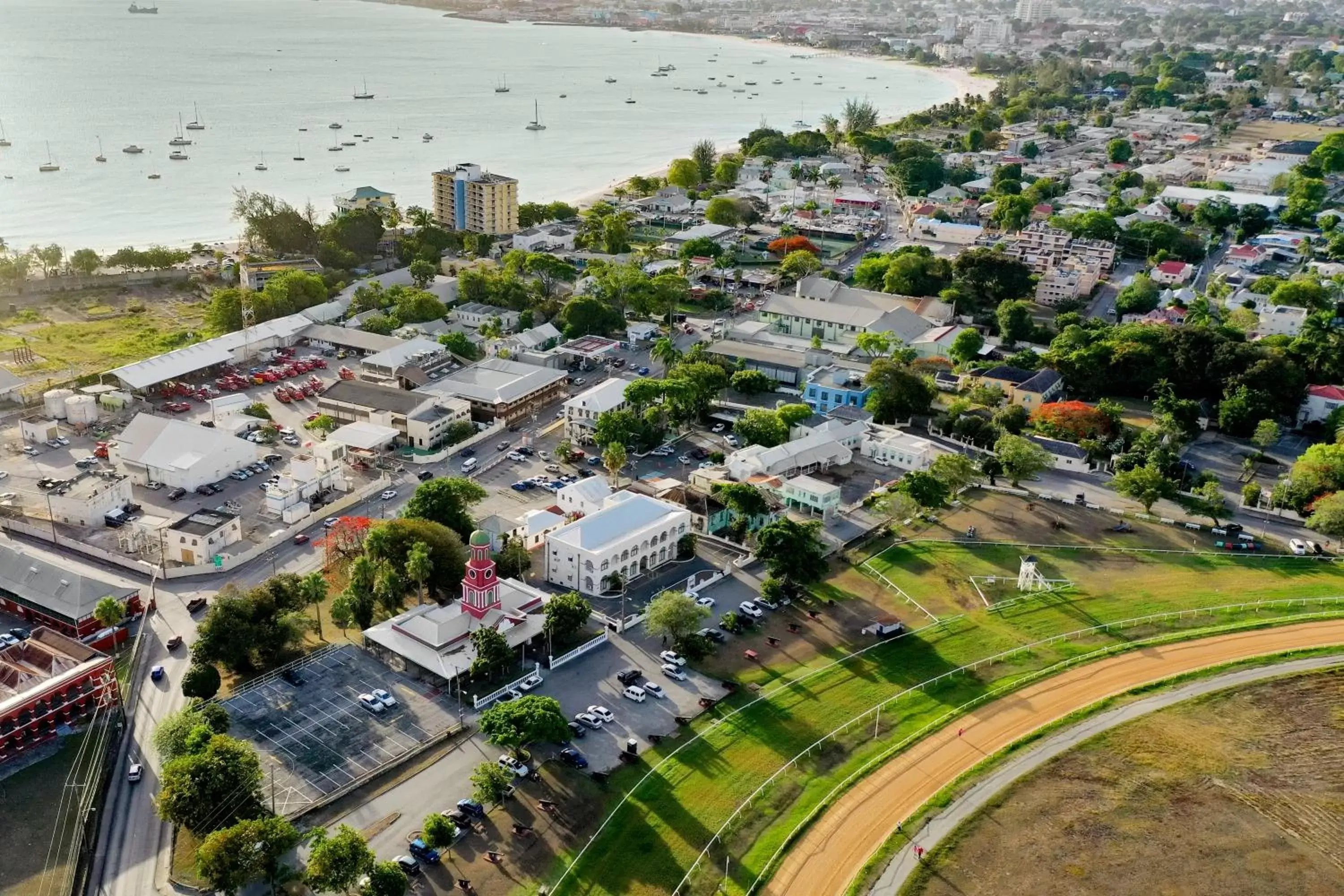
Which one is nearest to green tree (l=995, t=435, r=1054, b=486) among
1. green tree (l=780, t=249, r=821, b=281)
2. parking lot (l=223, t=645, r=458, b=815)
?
parking lot (l=223, t=645, r=458, b=815)

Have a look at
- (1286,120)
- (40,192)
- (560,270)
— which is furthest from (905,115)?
(40,192)

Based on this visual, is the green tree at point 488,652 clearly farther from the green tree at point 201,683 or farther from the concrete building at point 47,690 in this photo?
the concrete building at point 47,690

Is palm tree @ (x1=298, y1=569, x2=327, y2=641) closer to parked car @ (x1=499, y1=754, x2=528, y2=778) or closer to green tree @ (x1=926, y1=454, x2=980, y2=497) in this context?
parked car @ (x1=499, y1=754, x2=528, y2=778)

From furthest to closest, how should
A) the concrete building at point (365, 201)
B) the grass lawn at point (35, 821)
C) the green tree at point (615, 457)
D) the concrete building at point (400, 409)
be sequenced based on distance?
1. the concrete building at point (365, 201)
2. the concrete building at point (400, 409)
3. the green tree at point (615, 457)
4. the grass lawn at point (35, 821)

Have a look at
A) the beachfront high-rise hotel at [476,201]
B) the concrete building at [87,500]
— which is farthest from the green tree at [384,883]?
the beachfront high-rise hotel at [476,201]

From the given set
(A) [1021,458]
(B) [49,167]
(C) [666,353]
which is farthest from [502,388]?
(B) [49,167]
